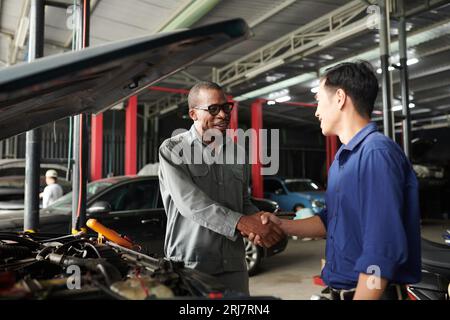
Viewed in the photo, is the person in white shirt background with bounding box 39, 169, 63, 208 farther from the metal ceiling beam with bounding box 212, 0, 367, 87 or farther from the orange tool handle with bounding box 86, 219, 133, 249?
the metal ceiling beam with bounding box 212, 0, 367, 87

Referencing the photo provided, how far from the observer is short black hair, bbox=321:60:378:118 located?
135 centimetres

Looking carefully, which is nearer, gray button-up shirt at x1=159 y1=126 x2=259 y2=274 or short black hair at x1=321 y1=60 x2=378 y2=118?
short black hair at x1=321 y1=60 x2=378 y2=118

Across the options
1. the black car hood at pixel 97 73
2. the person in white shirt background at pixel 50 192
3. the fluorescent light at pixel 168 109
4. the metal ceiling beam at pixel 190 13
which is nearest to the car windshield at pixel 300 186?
the fluorescent light at pixel 168 109

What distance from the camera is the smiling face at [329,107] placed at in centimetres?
140

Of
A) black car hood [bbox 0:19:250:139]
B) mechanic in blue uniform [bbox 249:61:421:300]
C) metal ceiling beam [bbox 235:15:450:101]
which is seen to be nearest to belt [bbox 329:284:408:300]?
mechanic in blue uniform [bbox 249:61:421:300]

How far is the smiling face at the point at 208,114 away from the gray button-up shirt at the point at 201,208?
8 centimetres

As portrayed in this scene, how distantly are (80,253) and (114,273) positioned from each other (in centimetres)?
55

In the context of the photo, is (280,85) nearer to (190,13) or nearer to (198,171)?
(190,13)

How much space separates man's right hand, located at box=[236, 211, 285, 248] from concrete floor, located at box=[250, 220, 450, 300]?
1914 millimetres

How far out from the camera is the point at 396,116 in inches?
177

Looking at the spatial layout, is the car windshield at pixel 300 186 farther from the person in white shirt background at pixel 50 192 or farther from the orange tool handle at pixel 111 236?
the orange tool handle at pixel 111 236
